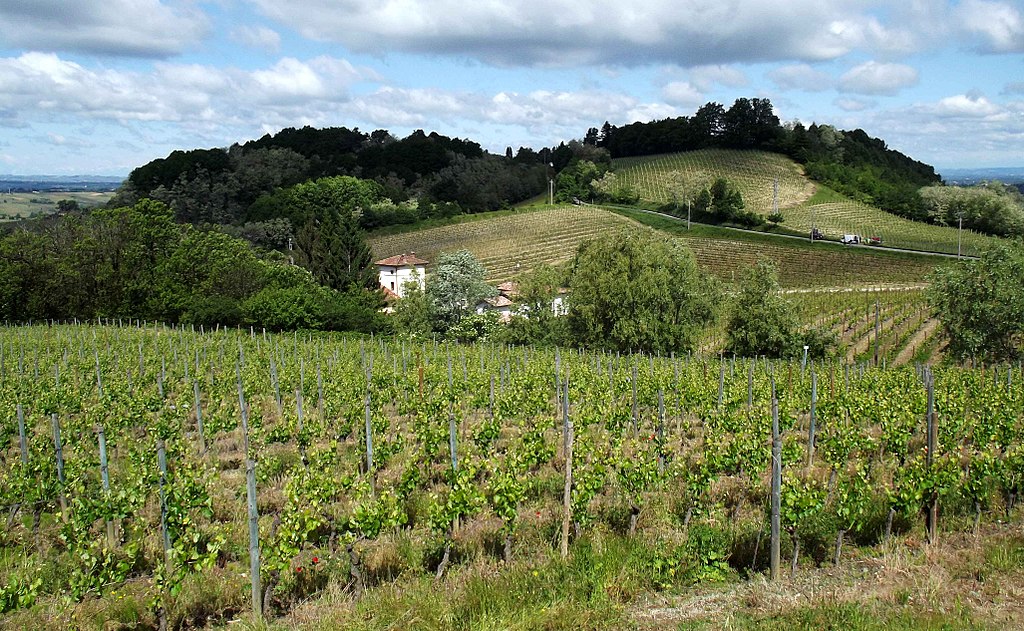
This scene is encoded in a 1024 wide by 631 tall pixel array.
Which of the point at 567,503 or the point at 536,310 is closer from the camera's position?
the point at 567,503

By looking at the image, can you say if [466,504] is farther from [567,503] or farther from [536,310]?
[536,310]

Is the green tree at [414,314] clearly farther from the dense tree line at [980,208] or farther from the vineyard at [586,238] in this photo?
the dense tree line at [980,208]

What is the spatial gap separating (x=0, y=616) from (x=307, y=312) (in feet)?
96.6

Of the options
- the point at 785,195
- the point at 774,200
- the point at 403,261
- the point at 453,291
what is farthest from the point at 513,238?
the point at 785,195

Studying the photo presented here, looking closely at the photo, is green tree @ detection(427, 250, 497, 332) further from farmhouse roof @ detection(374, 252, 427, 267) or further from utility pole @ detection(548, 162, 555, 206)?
utility pole @ detection(548, 162, 555, 206)

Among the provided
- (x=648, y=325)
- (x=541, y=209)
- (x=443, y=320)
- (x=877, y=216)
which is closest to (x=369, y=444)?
(x=648, y=325)

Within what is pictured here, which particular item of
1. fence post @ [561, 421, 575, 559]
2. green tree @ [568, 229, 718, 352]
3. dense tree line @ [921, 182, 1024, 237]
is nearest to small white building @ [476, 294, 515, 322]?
green tree @ [568, 229, 718, 352]

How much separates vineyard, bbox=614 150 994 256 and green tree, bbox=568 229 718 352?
34.6m

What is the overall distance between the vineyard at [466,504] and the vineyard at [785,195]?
55.6m

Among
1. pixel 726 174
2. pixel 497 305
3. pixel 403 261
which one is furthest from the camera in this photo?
pixel 726 174

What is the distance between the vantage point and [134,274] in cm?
4388

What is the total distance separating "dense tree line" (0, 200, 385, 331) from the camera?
133ft

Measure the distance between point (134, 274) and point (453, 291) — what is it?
2045 centimetres

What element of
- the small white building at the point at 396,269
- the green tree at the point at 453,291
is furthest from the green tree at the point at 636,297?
the small white building at the point at 396,269
